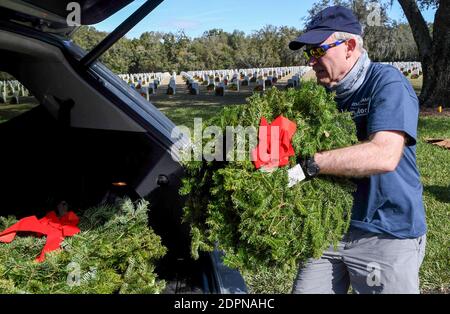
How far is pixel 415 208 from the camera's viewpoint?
1.99 metres

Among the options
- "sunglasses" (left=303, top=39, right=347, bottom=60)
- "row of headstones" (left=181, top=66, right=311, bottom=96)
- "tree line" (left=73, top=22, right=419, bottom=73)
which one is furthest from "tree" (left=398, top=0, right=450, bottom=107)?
"tree line" (left=73, top=22, right=419, bottom=73)

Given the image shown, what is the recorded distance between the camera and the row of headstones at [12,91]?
Result: 222cm

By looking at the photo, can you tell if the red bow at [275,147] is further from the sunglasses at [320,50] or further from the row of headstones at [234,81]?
the row of headstones at [234,81]

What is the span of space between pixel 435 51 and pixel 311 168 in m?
16.7

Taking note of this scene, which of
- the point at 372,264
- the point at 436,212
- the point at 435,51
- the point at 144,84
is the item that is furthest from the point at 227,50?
the point at 372,264

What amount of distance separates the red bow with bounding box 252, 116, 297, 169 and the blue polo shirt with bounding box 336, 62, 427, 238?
1.30 feet

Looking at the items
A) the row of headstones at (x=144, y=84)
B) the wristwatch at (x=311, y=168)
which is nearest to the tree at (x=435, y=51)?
the row of headstones at (x=144, y=84)

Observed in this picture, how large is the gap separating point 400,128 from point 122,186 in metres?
1.44

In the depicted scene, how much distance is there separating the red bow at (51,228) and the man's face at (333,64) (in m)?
1.42

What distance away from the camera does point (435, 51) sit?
16141 millimetres

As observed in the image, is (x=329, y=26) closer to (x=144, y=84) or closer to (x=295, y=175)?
(x=295, y=175)

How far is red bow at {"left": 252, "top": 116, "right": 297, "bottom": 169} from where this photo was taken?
1.60 metres

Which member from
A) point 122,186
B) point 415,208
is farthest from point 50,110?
point 415,208
